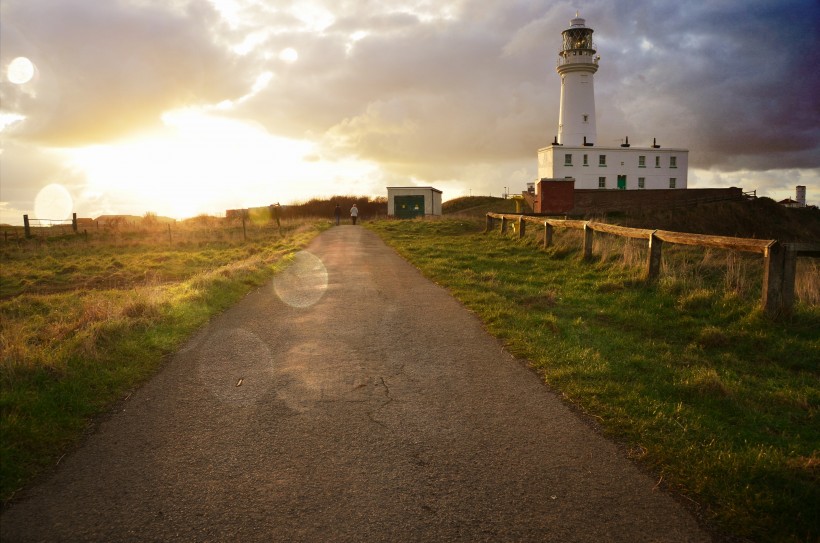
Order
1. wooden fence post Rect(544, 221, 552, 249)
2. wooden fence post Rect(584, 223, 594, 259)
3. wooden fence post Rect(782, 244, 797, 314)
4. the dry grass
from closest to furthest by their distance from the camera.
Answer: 1. wooden fence post Rect(782, 244, 797, 314)
2. the dry grass
3. wooden fence post Rect(584, 223, 594, 259)
4. wooden fence post Rect(544, 221, 552, 249)

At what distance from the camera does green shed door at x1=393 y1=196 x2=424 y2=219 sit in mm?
49500

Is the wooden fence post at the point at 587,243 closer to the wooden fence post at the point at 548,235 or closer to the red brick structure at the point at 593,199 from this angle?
the wooden fence post at the point at 548,235

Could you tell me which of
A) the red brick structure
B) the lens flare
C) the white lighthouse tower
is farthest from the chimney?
the lens flare

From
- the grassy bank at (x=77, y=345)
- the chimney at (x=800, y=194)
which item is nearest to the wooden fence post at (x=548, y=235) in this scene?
the grassy bank at (x=77, y=345)

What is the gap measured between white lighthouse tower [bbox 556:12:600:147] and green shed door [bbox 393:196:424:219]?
17.7 metres

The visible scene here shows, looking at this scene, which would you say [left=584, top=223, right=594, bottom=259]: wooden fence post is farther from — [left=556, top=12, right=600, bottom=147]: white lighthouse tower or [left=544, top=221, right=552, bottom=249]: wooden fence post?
[left=556, top=12, right=600, bottom=147]: white lighthouse tower

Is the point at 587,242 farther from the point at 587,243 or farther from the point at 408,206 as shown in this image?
the point at 408,206

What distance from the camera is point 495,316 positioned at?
8070 mm

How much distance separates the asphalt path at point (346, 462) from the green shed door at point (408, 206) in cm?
4354

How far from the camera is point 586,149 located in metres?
53.0


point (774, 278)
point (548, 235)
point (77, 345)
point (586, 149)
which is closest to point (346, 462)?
point (77, 345)

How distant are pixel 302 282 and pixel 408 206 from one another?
38.4m

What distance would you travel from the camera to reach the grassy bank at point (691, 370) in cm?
333

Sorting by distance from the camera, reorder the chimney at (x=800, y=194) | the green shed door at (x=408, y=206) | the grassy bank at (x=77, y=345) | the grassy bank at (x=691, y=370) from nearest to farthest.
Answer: the grassy bank at (x=691, y=370), the grassy bank at (x=77, y=345), the green shed door at (x=408, y=206), the chimney at (x=800, y=194)
